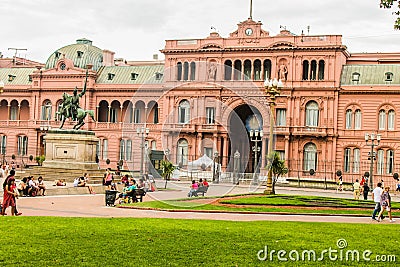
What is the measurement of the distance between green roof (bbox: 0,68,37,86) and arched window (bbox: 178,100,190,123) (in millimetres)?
23775

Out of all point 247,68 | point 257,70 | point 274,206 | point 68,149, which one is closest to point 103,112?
point 247,68

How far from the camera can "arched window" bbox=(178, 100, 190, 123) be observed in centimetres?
8112

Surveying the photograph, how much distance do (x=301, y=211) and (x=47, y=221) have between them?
1328cm

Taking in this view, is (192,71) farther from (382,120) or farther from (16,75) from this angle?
(16,75)

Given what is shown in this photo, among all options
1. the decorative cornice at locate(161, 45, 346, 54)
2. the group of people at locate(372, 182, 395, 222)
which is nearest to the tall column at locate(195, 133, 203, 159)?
the decorative cornice at locate(161, 45, 346, 54)

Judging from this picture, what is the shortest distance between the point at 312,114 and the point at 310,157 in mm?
4899

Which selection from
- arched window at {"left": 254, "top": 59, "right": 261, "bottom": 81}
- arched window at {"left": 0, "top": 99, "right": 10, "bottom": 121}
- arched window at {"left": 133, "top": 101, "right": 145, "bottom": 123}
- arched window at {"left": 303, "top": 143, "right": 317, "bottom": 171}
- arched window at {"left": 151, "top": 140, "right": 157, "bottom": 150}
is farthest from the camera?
arched window at {"left": 0, "top": 99, "right": 10, "bottom": 121}

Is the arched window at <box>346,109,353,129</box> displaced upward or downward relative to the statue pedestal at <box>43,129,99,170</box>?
upward

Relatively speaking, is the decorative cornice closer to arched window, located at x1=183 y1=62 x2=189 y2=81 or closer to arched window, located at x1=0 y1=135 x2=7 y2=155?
arched window, located at x1=183 y1=62 x2=189 y2=81

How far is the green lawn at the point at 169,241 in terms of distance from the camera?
16.0 metres

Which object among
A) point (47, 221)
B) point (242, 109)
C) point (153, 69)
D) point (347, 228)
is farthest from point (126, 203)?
point (153, 69)

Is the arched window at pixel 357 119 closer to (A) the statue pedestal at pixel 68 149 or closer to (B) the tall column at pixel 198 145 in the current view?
(B) the tall column at pixel 198 145

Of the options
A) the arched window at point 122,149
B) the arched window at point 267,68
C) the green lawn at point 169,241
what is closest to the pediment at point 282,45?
the arched window at point 267,68

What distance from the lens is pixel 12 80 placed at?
307 feet
